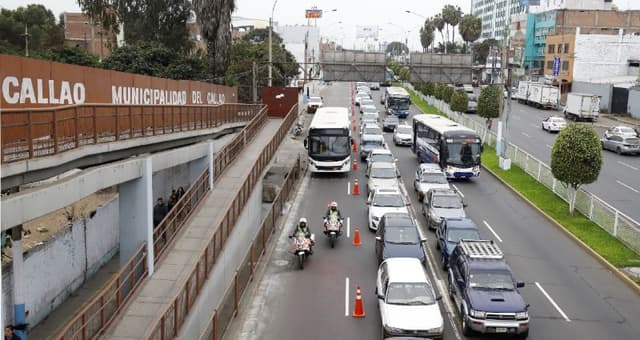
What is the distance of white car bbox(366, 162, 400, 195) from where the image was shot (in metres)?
31.2

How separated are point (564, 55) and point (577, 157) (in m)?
66.4

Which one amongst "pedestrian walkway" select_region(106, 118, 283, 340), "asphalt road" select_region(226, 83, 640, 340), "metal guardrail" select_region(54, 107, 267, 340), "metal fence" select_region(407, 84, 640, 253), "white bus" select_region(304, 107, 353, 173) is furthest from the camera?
"white bus" select_region(304, 107, 353, 173)

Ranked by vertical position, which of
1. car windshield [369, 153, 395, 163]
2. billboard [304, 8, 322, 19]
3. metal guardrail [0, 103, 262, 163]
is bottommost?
car windshield [369, 153, 395, 163]

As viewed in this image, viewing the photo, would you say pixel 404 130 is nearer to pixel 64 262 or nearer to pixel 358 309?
pixel 64 262

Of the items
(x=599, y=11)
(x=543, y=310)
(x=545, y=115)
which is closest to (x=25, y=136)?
(x=543, y=310)

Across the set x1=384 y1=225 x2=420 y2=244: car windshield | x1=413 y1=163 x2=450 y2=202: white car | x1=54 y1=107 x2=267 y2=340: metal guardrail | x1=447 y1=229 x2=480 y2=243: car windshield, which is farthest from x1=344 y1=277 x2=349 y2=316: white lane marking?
x1=413 y1=163 x2=450 y2=202: white car

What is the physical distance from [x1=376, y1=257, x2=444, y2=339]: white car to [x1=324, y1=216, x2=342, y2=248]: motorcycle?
227 inches

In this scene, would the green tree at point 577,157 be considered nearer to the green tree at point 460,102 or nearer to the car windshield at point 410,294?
the car windshield at point 410,294

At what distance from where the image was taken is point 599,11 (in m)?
99.5

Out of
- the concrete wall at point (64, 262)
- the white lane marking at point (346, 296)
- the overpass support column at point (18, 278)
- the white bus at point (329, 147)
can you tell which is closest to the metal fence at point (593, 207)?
the white bus at point (329, 147)

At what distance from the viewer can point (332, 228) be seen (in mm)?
23516

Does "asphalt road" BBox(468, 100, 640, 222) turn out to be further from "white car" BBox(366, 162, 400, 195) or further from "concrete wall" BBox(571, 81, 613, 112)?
"white car" BBox(366, 162, 400, 195)

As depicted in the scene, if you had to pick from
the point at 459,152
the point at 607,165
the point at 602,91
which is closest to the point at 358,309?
the point at 459,152

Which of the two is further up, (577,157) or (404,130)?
(577,157)
